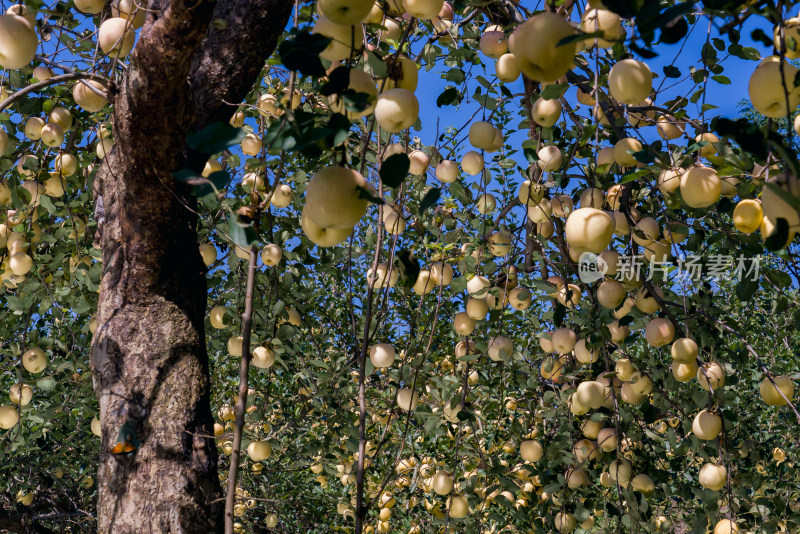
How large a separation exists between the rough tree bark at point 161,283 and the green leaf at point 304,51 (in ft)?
2.61

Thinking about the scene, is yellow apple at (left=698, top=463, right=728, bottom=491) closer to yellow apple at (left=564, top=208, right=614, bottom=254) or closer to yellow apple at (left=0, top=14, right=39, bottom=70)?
yellow apple at (left=564, top=208, right=614, bottom=254)

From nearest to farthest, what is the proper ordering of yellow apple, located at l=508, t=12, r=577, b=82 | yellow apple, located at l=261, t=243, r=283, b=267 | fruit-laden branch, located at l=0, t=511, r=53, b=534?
yellow apple, located at l=508, t=12, r=577, b=82 < yellow apple, located at l=261, t=243, r=283, b=267 < fruit-laden branch, located at l=0, t=511, r=53, b=534

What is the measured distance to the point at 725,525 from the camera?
1.85m

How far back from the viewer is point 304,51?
2.35 feet

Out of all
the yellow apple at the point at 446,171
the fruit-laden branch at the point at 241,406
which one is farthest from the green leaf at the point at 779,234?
the yellow apple at the point at 446,171

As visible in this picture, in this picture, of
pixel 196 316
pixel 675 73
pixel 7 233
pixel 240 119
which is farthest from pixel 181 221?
pixel 675 73

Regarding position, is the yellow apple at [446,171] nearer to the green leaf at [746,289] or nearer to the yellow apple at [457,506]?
the green leaf at [746,289]

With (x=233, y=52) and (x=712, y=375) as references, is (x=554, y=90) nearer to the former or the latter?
(x=712, y=375)

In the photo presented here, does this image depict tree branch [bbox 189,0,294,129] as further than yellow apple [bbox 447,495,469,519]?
No

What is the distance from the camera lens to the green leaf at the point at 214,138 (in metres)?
0.63

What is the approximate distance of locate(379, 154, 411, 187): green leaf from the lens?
2.40 ft

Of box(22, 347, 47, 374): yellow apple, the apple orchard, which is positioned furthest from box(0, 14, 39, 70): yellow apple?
box(22, 347, 47, 374): yellow apple

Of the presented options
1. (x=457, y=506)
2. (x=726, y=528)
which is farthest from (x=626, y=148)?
(x=457, y=506)

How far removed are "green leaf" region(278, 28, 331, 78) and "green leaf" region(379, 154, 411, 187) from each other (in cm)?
13
